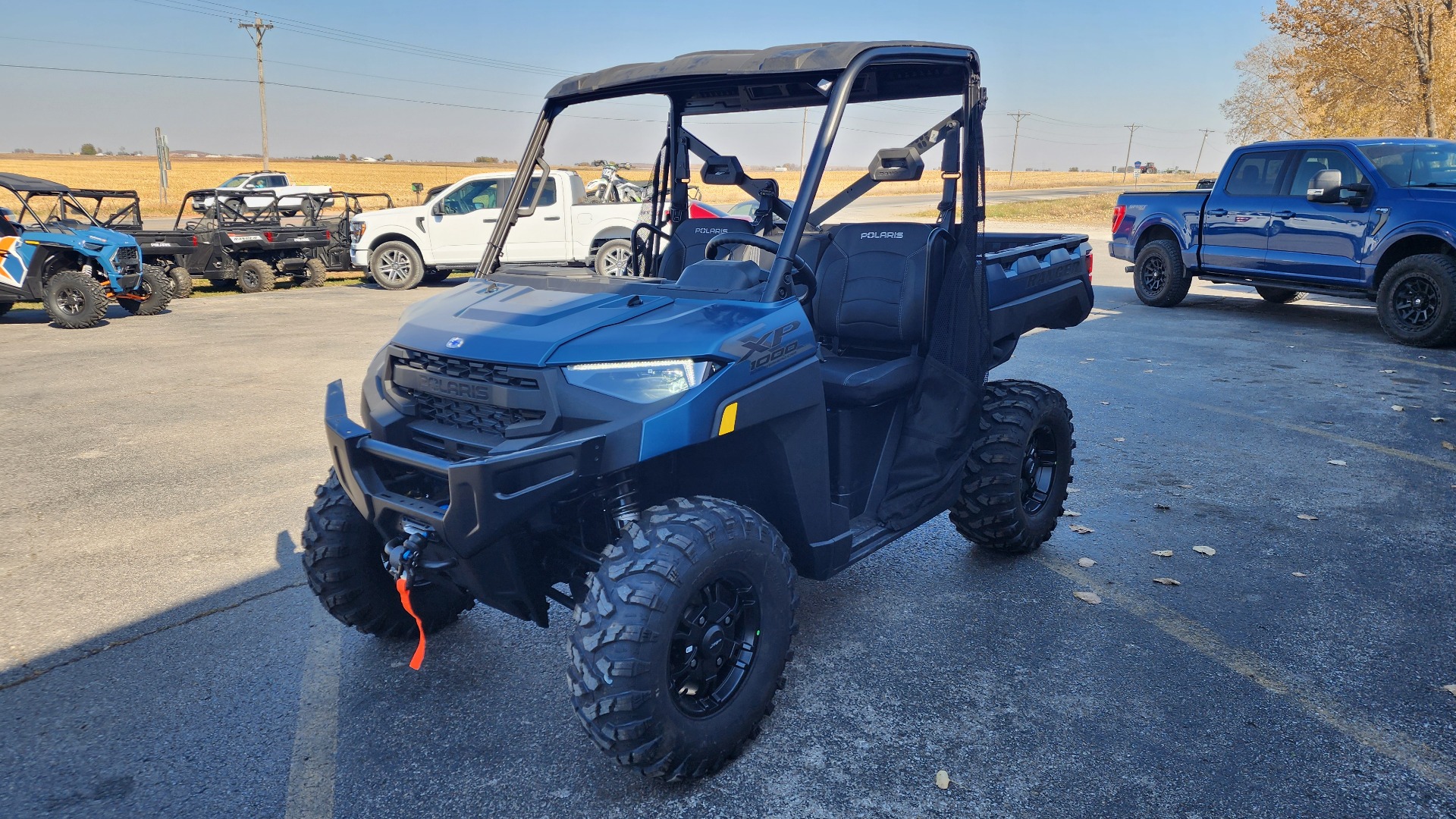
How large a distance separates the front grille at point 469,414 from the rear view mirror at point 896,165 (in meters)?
1.60

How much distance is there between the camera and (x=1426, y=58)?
21.0 metres

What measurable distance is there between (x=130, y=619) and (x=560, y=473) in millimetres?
2522

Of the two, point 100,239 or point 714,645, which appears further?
point 100,239

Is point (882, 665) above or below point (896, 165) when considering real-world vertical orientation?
below

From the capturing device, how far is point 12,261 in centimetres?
1174

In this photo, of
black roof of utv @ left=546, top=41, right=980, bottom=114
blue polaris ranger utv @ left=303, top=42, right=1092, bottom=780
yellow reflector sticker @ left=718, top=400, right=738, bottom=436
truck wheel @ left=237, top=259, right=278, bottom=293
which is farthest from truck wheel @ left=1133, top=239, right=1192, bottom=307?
truck wheel @ left=237, top=259, right=278, bottom=293

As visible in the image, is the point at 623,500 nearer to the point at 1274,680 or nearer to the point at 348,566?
the point at 348,566

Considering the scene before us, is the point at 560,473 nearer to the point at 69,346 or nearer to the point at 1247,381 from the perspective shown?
the point at 1247,381

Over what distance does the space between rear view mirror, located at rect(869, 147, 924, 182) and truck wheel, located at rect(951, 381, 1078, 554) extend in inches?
48.9

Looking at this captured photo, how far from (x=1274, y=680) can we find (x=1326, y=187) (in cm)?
850

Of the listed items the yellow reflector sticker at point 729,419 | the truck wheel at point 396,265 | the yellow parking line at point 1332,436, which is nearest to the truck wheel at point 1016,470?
the yellow reflector sticker at point 729,419

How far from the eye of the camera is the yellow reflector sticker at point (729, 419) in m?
2.81

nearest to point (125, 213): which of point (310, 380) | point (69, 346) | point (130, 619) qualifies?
point (69, 346)

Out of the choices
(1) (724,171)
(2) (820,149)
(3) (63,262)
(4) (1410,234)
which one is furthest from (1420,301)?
(3) (63,262)
